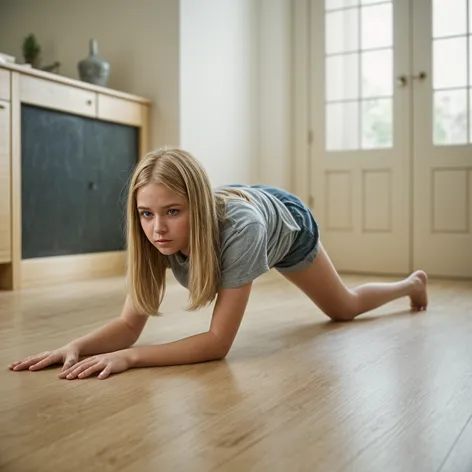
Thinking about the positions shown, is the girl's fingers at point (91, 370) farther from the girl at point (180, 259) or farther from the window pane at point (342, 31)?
the window pane at point (342, 31)

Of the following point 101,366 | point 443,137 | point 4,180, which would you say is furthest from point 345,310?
point 443,137

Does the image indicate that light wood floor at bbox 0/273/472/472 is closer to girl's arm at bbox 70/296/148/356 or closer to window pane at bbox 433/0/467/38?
girl's arm at bbox 70/296/148/356

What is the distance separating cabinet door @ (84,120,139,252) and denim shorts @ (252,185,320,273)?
1.81m

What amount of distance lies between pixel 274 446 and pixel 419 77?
142 inches

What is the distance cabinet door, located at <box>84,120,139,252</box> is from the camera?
3.65 meters

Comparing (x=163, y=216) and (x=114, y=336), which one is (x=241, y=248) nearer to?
(x=163, y=216)

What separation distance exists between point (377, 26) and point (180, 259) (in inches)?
126

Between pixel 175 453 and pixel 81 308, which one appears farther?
pixel 81 308

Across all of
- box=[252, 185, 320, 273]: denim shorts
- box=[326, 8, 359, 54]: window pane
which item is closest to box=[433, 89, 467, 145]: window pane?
box=[326, 8, 359, 54]: window pane

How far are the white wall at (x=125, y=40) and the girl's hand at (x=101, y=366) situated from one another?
261 cm

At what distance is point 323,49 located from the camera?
14.8 feet

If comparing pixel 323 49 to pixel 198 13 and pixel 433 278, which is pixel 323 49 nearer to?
pixel 198 13

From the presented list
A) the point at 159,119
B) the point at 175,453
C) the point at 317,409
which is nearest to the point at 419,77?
the point at 159,119

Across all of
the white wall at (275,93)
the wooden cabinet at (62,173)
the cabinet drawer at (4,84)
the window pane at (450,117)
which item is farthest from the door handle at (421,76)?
the cabinet drawer at (4,84)
